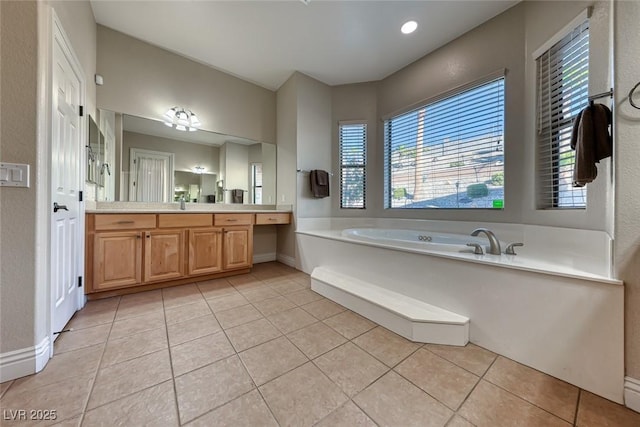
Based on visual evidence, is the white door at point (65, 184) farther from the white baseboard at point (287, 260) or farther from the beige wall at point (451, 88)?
the beige wall at point (451, 88)

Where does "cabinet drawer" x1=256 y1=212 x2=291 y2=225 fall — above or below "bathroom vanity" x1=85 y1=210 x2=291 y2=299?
above

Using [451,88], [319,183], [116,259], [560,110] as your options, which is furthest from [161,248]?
[560,110]

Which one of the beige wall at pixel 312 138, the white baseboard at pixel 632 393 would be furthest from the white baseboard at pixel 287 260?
the white baseboard at pixel 632 393

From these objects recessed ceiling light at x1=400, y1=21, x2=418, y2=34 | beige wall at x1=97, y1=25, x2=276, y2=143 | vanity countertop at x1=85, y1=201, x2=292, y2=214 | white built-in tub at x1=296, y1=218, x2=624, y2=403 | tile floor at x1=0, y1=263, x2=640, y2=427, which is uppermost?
recessed ceiling light at x1=400, y1=21, x2=418, y2=34

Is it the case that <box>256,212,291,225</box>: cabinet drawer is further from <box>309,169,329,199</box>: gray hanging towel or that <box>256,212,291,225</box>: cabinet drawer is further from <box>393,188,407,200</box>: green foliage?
<box>393,188,407,200</box>: green foliage

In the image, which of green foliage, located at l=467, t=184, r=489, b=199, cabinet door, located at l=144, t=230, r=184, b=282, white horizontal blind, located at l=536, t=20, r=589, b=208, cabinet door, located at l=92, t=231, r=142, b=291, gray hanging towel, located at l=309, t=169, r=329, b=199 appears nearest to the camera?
white horizontal blind, located at l=536, t=20, r=589, b=208

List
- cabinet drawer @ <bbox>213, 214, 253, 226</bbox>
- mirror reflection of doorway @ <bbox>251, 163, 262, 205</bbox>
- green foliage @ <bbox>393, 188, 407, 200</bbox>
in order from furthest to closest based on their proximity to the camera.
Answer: mirror reflection of doorway @ <bbox>251, 163, 262, 205</bbox> → green foliage @ <bbox>393, 188, 407, 200</bbox> → cabinet drawer @ <bbox>213, 214, 253, 226</bbox>

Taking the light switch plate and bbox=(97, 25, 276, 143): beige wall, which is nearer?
the light switch plate

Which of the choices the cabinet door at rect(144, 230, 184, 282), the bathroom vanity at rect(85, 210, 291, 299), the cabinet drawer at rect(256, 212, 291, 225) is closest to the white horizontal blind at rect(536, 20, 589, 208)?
the cabinet drawer at rect(256, 212, 291, 225)

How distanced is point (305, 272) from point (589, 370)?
2382 mm

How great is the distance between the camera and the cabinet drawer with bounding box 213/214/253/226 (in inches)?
103

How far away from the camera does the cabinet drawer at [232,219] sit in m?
2.62

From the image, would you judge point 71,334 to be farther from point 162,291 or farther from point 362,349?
point 362,349

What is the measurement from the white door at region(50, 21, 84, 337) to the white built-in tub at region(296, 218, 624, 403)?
7.13ft
